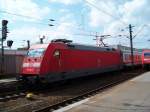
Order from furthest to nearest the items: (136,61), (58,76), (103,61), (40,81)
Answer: (136,61) < (103,61) < (58,76) < (40,81)

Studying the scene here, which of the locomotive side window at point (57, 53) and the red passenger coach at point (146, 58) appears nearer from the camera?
the locomotive side window at point (57, 53)

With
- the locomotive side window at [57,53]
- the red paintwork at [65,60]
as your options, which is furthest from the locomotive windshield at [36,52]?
the locomotive side window at [57,53]

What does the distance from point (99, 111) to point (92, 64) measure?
56.8ft

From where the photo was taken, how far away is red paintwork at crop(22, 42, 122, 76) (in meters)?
22.5

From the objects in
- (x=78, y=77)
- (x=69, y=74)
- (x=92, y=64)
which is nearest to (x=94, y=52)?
(x=92, y=64)

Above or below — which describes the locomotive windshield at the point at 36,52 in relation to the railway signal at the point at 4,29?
below

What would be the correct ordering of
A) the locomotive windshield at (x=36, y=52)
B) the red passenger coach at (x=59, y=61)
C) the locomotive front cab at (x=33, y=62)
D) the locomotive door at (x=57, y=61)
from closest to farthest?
the locomotive front cab at (x=33, y=62) < the red passenger coach at (x=59, y=61) < the locomotive windshield at (x=36, y=52) < the locomotive door at (x=57, y=61)

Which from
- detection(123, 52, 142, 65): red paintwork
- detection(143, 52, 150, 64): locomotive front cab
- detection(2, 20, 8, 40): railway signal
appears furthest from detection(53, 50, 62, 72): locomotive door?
detection(143, 52, 150, 64): locomotive front cab

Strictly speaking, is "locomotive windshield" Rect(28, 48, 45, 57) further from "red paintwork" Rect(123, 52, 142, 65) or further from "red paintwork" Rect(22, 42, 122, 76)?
"red paintwork" Rect(123, 52, 142, 65)

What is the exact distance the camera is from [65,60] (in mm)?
24984

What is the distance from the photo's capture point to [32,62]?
75.2 feet

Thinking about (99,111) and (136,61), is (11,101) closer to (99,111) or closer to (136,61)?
(99,111)

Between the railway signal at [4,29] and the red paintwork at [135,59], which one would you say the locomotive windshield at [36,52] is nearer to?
the railway signal at [4,29]

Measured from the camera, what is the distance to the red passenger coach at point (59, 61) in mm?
22422
